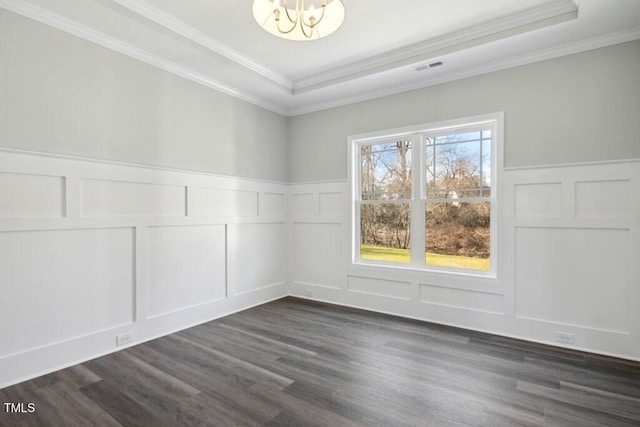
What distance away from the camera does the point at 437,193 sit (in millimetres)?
3791

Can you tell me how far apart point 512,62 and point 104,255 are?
425 cm

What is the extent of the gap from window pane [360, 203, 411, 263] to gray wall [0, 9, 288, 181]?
169 cm

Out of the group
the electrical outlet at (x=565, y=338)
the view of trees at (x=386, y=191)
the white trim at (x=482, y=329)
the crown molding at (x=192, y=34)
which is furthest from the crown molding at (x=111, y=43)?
the electrical outlet at (x=565, y=338)

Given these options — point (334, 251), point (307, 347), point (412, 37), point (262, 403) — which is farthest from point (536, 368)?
point (412, 37)

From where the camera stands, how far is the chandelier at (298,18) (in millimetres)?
2213

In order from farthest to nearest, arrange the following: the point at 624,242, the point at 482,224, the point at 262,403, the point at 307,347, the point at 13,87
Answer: the point at 482,224, the point at 307,347, the point at 624,242, the point at 13,87, the point at 262,403

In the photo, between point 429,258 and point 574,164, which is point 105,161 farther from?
point 574,164

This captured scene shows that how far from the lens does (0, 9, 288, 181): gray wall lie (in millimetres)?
2422

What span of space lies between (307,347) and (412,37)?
3097 mm

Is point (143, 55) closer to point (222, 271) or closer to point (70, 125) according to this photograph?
point (70, 125)

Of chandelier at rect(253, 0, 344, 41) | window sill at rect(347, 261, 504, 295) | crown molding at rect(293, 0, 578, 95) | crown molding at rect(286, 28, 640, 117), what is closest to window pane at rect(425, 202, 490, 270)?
window sill at rect(347, 261, 504, 295)

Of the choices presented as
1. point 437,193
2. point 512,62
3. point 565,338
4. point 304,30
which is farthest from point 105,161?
point 565,338

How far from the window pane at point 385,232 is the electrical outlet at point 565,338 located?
5.20 ft

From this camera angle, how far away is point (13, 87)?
239cm
